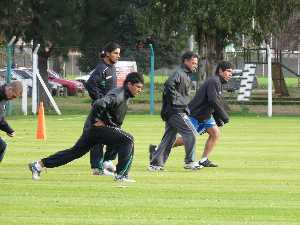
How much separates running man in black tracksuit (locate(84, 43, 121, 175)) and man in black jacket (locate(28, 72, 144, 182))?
111 cm

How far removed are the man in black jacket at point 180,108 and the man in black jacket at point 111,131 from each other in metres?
Result: 2.40

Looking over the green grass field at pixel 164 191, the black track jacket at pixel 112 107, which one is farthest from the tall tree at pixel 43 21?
the black track jacket at pixel 112 107

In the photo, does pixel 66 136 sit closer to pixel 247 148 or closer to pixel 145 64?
pixel 247 148

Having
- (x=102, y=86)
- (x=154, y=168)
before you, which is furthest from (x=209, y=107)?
(x=102, y=86)

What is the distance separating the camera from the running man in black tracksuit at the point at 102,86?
17484mm

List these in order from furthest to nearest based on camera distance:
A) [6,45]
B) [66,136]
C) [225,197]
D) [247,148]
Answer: [6,45]
[66,136]
[247,148]
[225,197]

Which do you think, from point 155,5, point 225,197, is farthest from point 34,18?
point 225,197

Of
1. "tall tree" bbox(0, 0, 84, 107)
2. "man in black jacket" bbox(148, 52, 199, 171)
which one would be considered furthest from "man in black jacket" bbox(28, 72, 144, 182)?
"tall tree" bbox(0, 0, 84, 107)

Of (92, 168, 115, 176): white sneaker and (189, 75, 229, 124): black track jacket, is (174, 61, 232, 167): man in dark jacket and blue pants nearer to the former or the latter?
(189, 75, 229, 124): black track jacket

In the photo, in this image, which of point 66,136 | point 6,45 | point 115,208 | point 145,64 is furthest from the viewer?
point 145,64

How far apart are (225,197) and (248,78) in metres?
28.9

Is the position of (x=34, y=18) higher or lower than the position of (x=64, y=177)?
higher

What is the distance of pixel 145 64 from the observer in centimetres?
6116

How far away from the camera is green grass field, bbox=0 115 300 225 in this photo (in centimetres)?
1238
